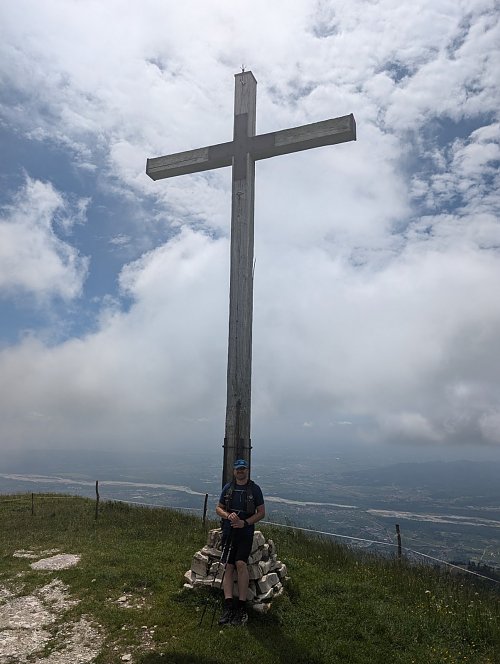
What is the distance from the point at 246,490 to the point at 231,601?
1400mm

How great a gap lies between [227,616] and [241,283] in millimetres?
4617

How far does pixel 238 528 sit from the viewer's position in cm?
605

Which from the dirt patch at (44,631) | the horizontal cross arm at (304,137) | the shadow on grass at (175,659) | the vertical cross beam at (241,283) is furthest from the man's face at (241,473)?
Result: the horizontal cross arm at (304,137)

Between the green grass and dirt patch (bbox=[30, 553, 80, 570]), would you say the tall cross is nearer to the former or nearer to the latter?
the green grass

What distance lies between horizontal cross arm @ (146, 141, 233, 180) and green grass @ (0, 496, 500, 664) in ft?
22.7

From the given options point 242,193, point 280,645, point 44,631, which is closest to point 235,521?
point 280,645

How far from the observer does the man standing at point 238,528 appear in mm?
5844

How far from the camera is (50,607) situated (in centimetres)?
638

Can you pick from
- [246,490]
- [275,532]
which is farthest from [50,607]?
[275,532]

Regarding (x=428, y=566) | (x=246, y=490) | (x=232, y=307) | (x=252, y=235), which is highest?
(x=252, y=235)

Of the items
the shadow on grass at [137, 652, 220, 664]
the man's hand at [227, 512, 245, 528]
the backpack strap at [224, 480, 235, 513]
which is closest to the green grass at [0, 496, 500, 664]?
the shadow on grass at [137, 652, 220, 664]

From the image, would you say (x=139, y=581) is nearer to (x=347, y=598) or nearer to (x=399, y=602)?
(x=347, y=598)

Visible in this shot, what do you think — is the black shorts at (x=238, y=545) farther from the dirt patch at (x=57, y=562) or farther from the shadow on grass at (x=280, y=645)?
the dirt patch at (x=57, y=562)

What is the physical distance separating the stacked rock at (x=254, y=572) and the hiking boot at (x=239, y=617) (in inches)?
9.1
